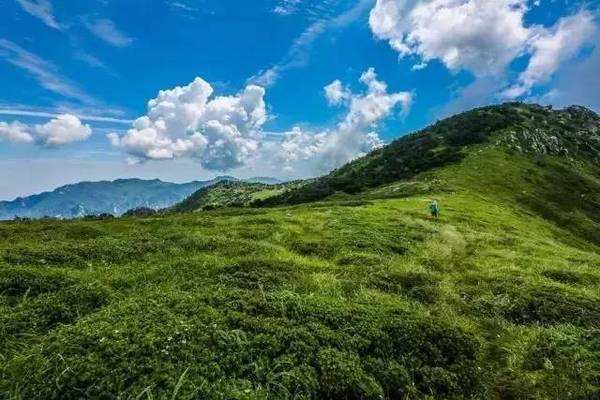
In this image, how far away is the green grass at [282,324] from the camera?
13648 millimetres

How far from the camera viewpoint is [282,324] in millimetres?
16953

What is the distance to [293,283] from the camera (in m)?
23.7

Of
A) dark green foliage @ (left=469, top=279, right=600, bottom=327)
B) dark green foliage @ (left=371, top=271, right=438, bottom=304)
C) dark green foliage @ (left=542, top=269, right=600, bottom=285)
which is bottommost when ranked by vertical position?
dark green foliage @ (left=542, top=269, right=600, bottom=285)

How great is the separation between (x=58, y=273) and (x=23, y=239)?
57.3ft

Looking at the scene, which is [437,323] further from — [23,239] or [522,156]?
[522,156]

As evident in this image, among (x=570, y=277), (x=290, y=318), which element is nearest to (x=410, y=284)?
(x=290, y=318)

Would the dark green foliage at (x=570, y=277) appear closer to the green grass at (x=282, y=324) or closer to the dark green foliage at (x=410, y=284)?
the green grass at (x=282, y=324)

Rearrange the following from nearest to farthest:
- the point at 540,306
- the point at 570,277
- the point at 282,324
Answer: the point at 282,324, the point at 540,306, the point at 570,277

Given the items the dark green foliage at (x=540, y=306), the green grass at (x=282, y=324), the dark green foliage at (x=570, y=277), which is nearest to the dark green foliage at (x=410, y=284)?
the green grass at (x=282, y=324)

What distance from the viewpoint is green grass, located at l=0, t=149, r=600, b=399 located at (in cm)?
1365

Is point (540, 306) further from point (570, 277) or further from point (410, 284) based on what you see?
point (570, 277)

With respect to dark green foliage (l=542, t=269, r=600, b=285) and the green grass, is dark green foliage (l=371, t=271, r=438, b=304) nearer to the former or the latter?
the green grass

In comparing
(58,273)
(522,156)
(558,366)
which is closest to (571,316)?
(558,366)

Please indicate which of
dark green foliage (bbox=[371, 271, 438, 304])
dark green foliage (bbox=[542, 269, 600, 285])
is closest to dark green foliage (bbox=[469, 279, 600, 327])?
dark green foliage (bbox=[371, 271, 438, 304])
